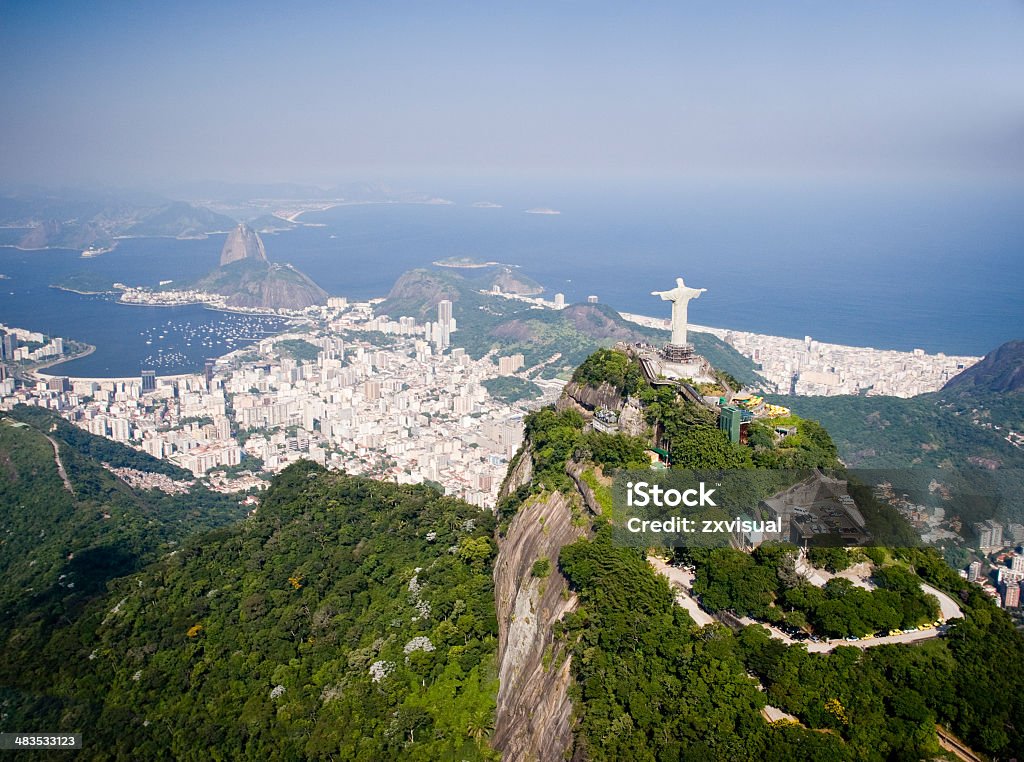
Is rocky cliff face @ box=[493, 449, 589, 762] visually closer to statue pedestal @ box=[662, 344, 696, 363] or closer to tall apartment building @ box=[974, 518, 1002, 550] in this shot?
statue pedestal @ box=[662, 344, 696, 363]

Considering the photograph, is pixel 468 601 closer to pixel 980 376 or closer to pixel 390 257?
pixel 980 376

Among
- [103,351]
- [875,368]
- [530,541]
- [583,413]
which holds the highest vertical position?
[583,413]

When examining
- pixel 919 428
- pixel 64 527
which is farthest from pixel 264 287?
pixel 919 428

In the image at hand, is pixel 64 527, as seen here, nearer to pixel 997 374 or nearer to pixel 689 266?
pixel 997 374

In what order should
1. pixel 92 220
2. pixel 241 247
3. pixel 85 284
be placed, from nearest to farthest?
pixel 85 284, pixel 241 247, pixel 92 220

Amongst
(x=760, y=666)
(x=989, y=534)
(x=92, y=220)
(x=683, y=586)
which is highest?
(x=760, y=666)

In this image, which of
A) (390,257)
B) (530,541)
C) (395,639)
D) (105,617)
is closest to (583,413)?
(530,541)

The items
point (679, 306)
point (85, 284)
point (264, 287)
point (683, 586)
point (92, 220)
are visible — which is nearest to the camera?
point (683, 586)
